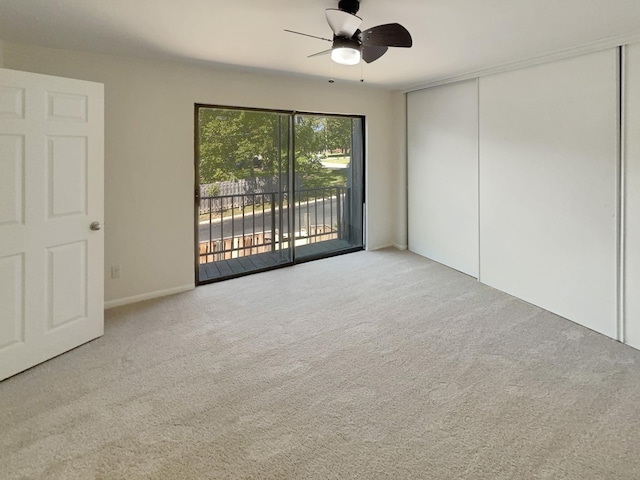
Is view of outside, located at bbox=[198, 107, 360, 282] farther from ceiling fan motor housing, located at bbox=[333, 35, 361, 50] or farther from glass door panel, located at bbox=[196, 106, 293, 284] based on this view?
ceiling fan motor housing, located at bbox=[333, 35, 361, 50]

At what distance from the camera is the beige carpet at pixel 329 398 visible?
1.83 m

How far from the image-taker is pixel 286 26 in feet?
9.27

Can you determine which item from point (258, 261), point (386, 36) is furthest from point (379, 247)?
point (386, 36)

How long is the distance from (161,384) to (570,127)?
3.76m

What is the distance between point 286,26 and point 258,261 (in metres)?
3.03

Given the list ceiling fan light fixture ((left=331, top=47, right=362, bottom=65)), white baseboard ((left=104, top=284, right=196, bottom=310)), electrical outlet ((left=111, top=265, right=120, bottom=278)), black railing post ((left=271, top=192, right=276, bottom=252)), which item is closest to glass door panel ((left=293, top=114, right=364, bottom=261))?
black railing post ((left=271, top=192, right=276, bottom=252))

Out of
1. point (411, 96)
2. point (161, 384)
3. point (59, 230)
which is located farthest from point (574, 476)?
point (411, 96)

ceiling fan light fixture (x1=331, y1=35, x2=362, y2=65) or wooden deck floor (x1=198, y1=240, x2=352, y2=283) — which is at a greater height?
ceiling fan light fixture (x1=331, y1=35, x2=362, y2=65)

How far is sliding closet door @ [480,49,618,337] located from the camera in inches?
124

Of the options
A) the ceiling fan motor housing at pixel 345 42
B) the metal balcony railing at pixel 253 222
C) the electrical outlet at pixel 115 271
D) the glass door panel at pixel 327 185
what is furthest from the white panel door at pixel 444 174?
the electrical outlet at pixel 115 271

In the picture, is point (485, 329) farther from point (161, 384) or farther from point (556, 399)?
point (161, 384)

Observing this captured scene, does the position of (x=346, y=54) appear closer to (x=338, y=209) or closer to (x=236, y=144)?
(x=236, y=144)

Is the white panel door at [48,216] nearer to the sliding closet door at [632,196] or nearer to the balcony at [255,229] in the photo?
the balcony at [255,229]

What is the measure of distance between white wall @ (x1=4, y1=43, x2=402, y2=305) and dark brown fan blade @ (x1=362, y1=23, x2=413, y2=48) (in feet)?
7.30
